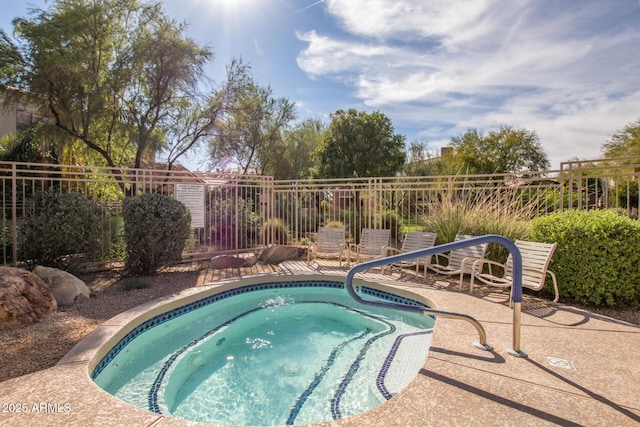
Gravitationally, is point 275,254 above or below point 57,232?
below

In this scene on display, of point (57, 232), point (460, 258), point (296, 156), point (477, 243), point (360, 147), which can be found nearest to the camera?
point (477, 243)

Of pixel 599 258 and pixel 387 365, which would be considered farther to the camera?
pixel 599 258

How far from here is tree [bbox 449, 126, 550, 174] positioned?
23688 millimetres

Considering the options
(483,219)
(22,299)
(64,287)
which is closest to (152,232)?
(64,287)

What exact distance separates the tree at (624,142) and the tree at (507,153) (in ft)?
12.5

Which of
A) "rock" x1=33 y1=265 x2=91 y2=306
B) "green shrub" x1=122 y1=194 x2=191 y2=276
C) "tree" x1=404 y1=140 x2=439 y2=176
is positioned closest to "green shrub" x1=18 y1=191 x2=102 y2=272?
"green shrub" x1=122 y1=194 x2=191 y2=276

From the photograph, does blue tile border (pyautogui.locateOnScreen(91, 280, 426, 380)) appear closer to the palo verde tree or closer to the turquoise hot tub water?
the turquoise hot tub water

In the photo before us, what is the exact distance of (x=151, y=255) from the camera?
21.8 ft

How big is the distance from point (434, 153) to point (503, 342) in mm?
24808

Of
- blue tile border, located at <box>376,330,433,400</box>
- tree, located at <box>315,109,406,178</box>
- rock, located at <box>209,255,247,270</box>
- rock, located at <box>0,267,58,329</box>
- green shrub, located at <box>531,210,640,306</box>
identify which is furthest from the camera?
tree, located at <box>315,109,406,178</box>

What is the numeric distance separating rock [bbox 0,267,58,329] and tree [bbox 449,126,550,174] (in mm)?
23747

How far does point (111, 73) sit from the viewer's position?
1151cm

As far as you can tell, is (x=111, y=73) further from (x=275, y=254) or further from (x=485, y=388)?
(x=485, y=388)

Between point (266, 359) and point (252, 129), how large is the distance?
15.3 m
